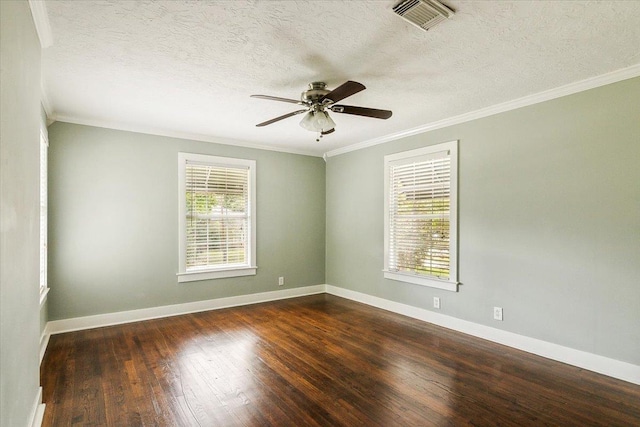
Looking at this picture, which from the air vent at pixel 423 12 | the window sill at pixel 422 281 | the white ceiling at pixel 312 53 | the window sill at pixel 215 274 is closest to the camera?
the air vent at pixel 423 12

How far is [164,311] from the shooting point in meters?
4.50

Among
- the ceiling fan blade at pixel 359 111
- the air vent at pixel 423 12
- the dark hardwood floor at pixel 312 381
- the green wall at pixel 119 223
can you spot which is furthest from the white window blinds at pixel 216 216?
the air vent at pixel 423 12

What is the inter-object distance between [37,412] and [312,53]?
311cm

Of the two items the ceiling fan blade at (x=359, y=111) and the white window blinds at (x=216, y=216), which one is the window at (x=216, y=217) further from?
the ceiling fan blade at (x=359, y=111)

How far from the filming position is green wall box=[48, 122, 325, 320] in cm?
388

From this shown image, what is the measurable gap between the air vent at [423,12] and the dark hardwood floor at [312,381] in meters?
2.59

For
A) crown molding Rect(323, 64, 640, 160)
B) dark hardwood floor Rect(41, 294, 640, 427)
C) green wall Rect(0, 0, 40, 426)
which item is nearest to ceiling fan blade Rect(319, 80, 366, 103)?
green wall Rect(0, 0, 40, 426)

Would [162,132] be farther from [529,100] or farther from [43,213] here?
[529,100]

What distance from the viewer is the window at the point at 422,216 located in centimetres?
404

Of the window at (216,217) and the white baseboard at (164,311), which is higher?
the window at (216,217)

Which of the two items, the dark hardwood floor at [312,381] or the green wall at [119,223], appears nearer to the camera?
the dark hardwood floor at [312,381]

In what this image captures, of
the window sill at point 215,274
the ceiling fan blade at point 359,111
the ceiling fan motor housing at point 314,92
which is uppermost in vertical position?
the ceiling fan motor housing at point 314,92

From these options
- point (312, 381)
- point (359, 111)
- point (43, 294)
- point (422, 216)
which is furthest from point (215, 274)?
point (359, 111)

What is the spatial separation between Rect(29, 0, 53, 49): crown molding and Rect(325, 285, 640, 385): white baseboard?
4595mm
